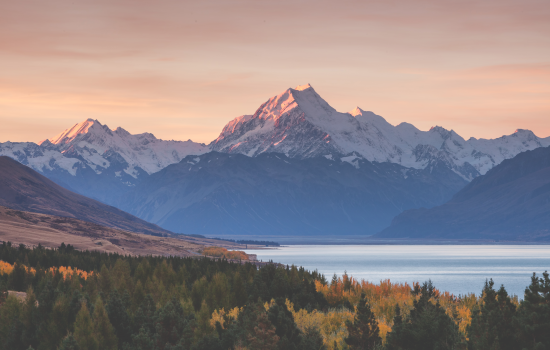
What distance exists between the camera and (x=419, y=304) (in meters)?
40.7

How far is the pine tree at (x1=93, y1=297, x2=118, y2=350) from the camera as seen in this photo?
135 ft

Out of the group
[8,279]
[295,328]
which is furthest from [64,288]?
[295,328]

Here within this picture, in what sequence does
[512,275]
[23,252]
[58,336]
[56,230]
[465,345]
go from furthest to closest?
[56,230] → [512,275] → [23,252] → [58,336] → [465,345]

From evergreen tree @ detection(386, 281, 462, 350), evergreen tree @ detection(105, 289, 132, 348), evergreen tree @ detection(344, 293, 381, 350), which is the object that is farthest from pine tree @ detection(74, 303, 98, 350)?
evergreen tree @ detection(386, 281, 462, 350)

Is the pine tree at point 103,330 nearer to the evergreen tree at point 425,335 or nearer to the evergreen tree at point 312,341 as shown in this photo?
the evergreen tree at point 312,341

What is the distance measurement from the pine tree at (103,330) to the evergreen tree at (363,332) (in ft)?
46.2

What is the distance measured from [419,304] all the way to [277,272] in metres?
21.4

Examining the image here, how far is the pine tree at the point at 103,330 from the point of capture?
41.0 meters

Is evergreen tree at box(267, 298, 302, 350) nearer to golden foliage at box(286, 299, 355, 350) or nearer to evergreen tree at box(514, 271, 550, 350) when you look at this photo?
golden foliage at box(286, 299, 355, 350)

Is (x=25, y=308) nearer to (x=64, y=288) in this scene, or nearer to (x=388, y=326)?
(x=64, y=288)

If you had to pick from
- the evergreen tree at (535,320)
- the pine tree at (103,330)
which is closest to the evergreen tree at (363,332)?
the evergreen tree at (535,320)

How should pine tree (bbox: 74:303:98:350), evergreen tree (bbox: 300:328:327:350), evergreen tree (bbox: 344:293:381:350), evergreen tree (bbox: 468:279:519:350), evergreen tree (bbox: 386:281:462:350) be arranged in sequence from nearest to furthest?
1. evergreen tree (bbox: 468:279:519:350)
2. evergreen tree (bbox: 386:281:462:350)
3. evergreen tree (bbox: 300:328:327:350)
4. evergreen tree (bbox: 344:293:381:350)
5. pine tree (bbox: 74:303:98:350)

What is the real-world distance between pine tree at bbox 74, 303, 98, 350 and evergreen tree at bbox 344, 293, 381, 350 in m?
14.4

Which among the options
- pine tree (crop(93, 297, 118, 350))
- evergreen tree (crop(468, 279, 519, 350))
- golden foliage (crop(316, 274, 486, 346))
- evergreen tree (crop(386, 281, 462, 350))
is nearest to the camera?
evergreen tree (crop(468, 279, 519, 350))
